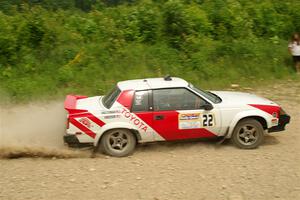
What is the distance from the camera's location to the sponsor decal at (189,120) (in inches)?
311

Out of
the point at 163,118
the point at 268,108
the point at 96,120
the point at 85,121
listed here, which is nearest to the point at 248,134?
the point at 268,108

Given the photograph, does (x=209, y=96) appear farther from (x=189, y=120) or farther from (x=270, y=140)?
(x=270, y=140)

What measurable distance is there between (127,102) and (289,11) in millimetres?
11713

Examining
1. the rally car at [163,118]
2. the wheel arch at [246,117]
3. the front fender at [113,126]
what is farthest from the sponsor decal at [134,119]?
the wheel arch at [246,117]

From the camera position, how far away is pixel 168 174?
6961 millimetres

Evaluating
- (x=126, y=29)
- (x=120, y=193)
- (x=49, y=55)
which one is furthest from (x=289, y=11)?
(x=120, y=193)

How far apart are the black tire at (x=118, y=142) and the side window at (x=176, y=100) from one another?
29.2 inches

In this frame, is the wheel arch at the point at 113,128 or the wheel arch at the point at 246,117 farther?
the wheel arch at the point at 246,117

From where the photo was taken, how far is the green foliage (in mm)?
13133

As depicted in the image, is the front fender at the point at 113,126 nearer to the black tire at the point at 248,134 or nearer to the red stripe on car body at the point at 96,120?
the red stripe on car body at the point at 96,120

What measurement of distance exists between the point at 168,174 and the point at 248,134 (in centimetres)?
206

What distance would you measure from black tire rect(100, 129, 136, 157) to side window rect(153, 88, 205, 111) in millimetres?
742

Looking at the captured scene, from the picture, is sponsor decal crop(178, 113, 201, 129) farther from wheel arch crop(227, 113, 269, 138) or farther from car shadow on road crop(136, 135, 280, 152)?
wheel arch crop(227, 113, 269, 138)

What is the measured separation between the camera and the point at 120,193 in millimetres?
6352
